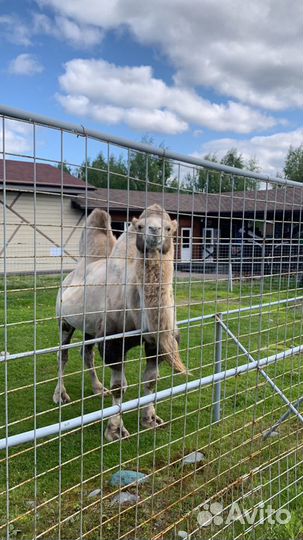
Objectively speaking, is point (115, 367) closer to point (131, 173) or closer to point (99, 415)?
point (99, 415)

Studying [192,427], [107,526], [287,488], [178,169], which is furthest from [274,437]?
[178,169]

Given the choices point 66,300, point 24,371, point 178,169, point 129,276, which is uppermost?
point 178,169

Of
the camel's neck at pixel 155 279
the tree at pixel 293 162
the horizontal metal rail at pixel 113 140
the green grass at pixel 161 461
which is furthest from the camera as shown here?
the tree at pixel 293 162

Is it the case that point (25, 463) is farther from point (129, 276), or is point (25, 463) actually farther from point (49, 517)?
point (129, 276)

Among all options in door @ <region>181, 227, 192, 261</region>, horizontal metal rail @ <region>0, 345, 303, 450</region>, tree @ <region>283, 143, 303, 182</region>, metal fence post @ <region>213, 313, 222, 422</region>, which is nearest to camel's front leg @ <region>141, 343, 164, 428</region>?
metal fence post @ <region>213, 313, 222, 422</region>

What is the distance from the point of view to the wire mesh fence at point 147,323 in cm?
201

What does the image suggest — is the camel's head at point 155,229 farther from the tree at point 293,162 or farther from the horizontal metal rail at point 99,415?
the tree at point 293,162

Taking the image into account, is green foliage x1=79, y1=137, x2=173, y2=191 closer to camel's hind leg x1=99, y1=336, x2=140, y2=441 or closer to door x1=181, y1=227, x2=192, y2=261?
door x1=181, y1=227, x2=192, y2=261

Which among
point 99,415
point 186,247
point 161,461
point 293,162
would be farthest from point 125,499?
point 293,162

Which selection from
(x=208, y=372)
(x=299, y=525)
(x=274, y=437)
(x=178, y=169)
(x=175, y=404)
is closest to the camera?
(x=178, y=169)

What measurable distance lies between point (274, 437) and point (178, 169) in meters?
3.32

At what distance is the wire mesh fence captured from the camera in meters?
2.01

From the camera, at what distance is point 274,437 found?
468 centimetres

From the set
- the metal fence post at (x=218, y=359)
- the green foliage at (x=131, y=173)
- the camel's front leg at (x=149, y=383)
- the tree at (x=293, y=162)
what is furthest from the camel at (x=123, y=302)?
the tree at (x=293, y=162)
